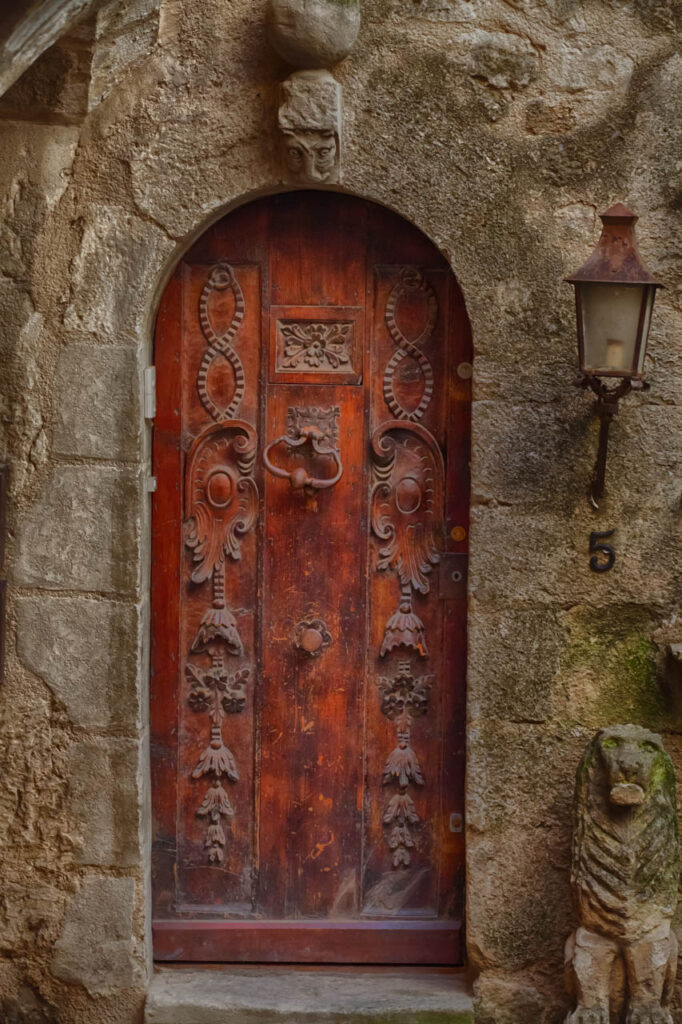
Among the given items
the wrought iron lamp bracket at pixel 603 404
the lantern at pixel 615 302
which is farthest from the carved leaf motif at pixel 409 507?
the lantern at pixel 615 302

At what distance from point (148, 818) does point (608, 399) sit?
6.04 feet

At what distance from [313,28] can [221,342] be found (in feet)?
3.07

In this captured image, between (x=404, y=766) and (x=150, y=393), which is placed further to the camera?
(x=404, y=766)

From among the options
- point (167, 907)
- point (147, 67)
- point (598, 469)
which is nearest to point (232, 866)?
point (167, 907)

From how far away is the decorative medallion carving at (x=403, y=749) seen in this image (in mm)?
3977

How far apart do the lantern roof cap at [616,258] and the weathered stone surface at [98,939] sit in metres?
2.19

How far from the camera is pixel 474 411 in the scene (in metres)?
3.75

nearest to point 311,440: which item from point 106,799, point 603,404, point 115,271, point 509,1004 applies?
point 115,271

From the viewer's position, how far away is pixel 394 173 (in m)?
3.71

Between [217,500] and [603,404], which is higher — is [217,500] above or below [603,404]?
below

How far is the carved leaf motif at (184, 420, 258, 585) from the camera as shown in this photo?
3.95 metres

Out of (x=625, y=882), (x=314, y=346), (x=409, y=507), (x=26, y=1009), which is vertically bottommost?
(x=26, y=1009)

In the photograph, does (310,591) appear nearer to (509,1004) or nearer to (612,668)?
(612,668)

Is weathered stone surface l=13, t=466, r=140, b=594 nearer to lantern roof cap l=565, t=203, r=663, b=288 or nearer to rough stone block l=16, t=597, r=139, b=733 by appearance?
rough stone block l=16, t=597, r=139, b=733
